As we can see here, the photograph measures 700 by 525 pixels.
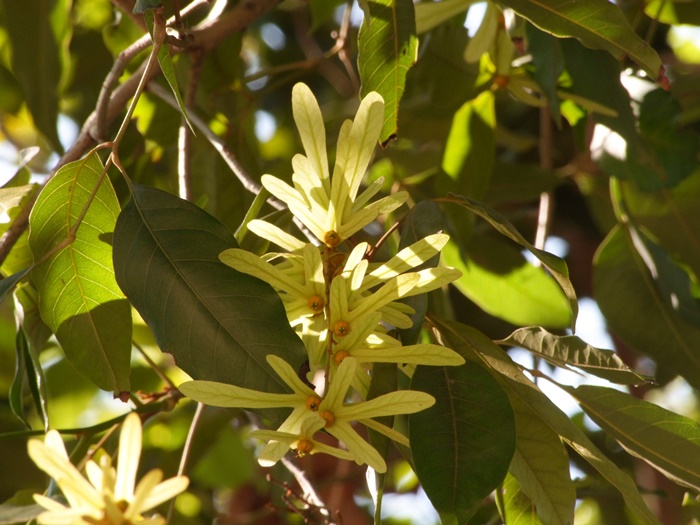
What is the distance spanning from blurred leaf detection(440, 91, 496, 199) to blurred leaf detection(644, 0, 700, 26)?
0.82 ft

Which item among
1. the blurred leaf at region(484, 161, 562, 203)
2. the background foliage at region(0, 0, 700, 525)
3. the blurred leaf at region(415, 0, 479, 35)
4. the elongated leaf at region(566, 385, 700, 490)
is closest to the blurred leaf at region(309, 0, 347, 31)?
the background foliage at region(0, 0, 700, 525)

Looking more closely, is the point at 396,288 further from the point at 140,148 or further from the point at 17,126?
the point at 17,126

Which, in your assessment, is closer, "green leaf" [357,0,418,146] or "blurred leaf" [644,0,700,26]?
"green leaf" [357,0,418,146]

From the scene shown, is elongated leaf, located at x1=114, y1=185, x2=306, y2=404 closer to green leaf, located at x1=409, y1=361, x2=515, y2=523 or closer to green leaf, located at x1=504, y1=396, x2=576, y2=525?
green leaf, located at x1=409, y1=361, x2=515, y2=523

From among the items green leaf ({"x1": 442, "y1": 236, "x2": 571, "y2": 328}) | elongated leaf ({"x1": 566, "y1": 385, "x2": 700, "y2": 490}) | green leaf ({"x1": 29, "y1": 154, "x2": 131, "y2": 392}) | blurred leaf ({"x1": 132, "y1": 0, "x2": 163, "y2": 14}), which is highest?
blurred leaf ({"x1": 132, "y1": 0, "x2": 163, "y2": 14})

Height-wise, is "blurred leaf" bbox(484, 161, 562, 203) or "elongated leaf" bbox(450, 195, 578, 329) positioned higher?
"elongated leaf" bbox(450, 195, 578, 329)

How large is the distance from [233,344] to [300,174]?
14cm

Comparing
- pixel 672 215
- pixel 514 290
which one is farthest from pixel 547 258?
pixel 672 215

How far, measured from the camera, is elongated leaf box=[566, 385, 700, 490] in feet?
2.35

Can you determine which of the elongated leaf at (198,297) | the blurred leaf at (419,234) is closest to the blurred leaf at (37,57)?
the elongated leaf at (198,297)

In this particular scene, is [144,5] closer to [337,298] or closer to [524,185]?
[337,298]

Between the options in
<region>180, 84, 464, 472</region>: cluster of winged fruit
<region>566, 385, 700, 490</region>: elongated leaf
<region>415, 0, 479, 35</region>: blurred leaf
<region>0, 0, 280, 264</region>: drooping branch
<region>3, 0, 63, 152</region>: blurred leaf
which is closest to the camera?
<region>180, 84, 464, 472</region>: cluster of winged fruit

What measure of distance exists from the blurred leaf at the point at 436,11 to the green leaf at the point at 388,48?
9.6 inches

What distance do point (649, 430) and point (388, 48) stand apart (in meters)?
0.43
